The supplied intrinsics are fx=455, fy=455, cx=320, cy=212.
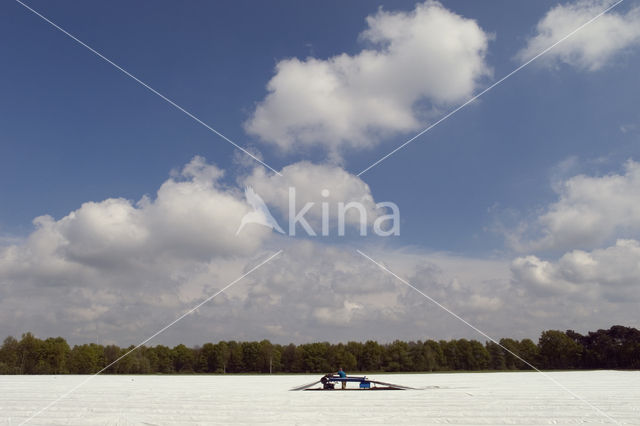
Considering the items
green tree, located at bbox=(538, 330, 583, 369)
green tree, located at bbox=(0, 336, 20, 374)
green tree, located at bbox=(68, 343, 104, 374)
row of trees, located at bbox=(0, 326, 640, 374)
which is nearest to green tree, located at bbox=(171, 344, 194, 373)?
row of trees, located at bbox=(0, 326, 640, 374)

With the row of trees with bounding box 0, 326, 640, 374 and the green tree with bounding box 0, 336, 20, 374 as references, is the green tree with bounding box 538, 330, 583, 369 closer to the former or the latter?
the row of trees with bounding box 0, 326, 640, 374

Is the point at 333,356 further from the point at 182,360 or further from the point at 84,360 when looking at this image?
the point at 84,360

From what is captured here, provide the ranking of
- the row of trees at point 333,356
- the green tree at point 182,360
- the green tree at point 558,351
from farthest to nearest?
the green tree at point 182,360, the green tree at point 558,351, the row of trees at point 333,356

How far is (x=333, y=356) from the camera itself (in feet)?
377

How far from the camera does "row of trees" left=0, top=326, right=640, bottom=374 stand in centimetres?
10562

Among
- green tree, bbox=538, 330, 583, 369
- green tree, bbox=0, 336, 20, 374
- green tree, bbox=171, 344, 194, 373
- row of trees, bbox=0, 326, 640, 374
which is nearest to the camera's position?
green tree, bbox=0, 336, 20, 374

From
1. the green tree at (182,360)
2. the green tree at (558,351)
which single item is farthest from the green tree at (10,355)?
the green tree at (558,351)

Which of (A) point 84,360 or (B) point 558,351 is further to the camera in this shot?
(B) point 558,351

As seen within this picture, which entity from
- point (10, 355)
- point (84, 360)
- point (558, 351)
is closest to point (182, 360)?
point (84, 360)

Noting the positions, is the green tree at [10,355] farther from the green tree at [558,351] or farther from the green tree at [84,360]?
the green tree at [558,351]

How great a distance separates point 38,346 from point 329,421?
11243 cm

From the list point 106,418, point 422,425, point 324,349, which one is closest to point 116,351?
point 324,349

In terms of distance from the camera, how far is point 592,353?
4345 inches

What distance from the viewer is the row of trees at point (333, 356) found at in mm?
105625
